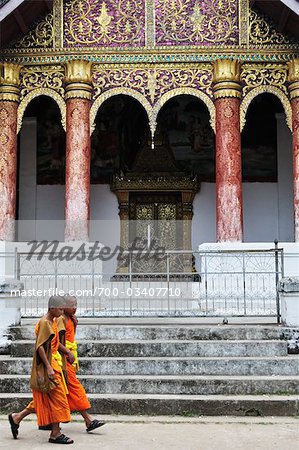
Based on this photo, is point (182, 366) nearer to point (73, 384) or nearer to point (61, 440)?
point (73, 384)

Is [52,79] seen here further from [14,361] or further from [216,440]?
[216,440]

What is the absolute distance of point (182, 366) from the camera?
725 centimetres

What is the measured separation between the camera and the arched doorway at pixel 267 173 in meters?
15.3

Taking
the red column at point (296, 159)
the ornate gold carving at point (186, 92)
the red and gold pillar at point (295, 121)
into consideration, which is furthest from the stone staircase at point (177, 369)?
the ornate gold carving at point (186, 92)

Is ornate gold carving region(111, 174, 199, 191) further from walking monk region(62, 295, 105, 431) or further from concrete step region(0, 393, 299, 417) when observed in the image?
walking monk region(62, 295, 105, 431)

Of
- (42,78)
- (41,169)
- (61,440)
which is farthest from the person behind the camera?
(41,169)

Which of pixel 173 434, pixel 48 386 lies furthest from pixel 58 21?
pixel 173 434

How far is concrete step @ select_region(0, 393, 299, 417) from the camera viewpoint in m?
6.54

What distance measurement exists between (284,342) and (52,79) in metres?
7.26

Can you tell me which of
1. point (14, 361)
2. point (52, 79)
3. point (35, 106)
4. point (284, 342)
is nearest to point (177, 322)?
point (284, 342)

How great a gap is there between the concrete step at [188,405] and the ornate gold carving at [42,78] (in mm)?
7205

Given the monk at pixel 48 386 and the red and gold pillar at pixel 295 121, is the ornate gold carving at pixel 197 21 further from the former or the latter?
the monk at pixel 48 386

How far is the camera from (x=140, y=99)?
12.2 meters

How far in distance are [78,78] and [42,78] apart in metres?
0.80
